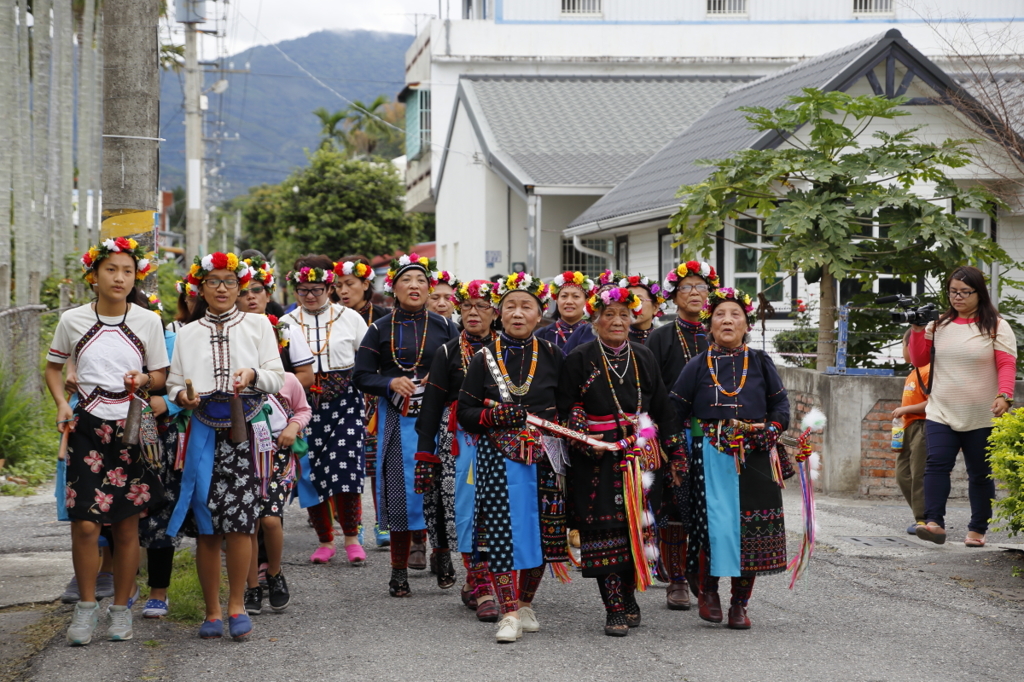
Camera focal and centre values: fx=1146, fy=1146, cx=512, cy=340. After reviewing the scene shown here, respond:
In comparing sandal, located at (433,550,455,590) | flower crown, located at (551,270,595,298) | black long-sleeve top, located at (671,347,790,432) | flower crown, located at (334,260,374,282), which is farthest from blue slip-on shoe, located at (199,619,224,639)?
flower crown, located at (334,260,374,282)

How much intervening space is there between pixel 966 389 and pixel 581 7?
105ft

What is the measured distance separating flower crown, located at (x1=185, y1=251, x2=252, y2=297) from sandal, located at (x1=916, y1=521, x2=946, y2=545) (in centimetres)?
550

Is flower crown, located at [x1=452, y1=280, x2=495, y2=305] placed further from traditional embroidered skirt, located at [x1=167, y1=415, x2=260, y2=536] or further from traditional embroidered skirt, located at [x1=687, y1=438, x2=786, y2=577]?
traditional embroidered skirt, located at [x1=167, y1=415, x2=260, y2=536]

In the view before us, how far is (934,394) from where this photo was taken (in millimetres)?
8688

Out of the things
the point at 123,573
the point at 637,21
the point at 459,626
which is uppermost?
the point at 637,21

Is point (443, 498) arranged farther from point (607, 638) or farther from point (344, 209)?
point (344, 209)

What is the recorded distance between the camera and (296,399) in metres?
6.47

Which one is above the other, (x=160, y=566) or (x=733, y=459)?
(x=733, y=459)

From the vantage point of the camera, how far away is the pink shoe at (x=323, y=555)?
815 centimetres

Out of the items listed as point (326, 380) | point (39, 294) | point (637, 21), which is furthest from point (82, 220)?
point (637, 21)

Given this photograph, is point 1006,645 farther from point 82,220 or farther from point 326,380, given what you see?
point 82,220

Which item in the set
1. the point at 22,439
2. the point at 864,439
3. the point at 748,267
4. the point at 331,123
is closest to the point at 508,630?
the point at 864,439

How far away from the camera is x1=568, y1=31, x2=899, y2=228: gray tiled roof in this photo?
58.2 ft

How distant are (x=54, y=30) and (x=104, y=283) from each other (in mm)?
10643
